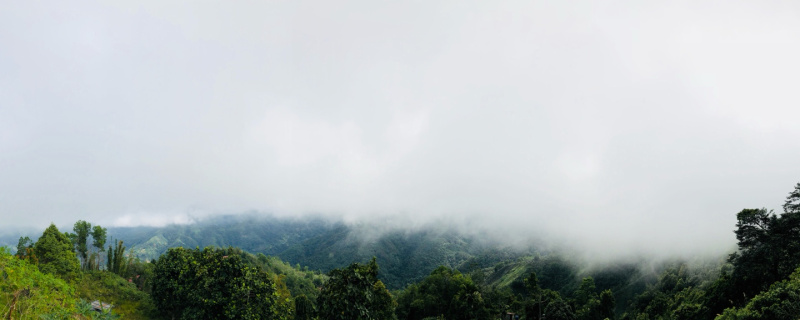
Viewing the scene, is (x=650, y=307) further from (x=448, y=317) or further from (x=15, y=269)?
(x=15, y=269)

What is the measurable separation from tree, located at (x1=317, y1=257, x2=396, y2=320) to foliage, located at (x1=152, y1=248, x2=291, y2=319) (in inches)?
328

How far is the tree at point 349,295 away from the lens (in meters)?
25.7

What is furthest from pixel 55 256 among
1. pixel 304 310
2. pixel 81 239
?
pixel 304 310

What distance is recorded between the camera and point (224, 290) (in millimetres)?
32344

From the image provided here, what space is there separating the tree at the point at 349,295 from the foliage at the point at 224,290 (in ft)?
27.3

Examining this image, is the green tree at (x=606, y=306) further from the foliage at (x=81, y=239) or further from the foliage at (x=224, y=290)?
the foliage at (x=81, y=239)

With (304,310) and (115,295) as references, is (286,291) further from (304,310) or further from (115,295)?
(304,310)

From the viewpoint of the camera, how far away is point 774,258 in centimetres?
4319

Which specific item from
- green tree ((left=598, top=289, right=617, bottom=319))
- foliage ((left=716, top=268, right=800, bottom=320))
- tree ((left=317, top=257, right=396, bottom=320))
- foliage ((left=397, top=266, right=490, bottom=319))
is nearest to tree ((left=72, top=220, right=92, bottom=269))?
foliage ((left=397, top=266, right=490, bottom=319))

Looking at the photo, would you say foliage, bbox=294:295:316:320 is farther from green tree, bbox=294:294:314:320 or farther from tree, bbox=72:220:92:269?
tree, bbox=72:220:92:269

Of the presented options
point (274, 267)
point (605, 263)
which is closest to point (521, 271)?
point (605, 263)

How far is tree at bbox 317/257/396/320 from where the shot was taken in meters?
25.7

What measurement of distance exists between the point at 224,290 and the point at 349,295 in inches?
558

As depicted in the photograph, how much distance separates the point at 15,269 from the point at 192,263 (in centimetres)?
1838
